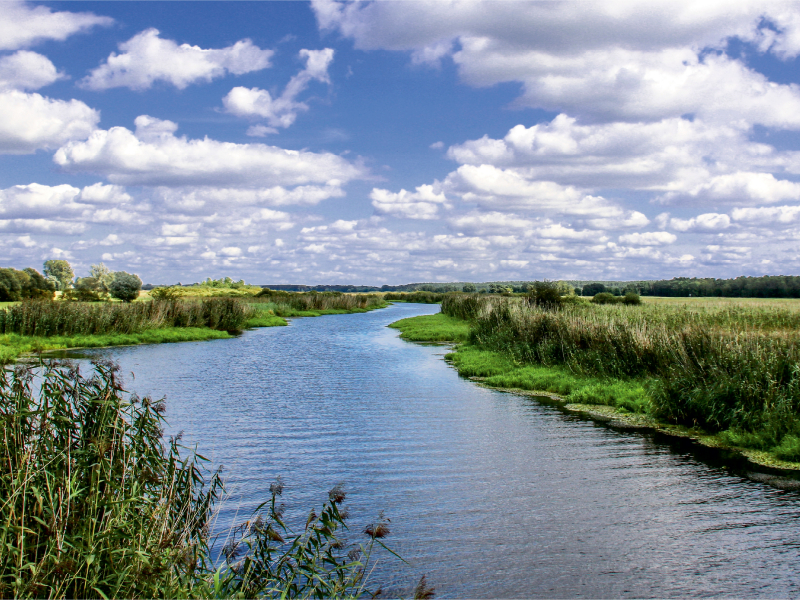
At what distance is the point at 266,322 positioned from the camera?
51531 mm

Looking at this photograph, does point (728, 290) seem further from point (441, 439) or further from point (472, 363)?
point (441, 439)

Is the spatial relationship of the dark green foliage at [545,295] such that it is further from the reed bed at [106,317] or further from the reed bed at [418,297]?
the reed bed at [418,297]

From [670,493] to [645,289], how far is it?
290 feet

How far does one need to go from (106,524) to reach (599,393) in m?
13.3

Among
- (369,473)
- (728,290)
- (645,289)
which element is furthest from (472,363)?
(645,289)

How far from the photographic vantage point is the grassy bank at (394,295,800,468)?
11.1 metres

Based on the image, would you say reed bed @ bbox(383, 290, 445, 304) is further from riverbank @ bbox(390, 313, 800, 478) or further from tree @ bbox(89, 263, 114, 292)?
riverbank @ bbox(390, 313, 800, 478)

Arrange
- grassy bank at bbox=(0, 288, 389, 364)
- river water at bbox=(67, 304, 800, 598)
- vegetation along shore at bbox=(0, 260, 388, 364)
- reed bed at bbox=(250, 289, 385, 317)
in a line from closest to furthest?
river water at bbox=(67, 304, 800, 598)
grassy bank at bbox=(0, 288, 389, 364)
vegetation along shore at bbox=(0, 260, 388, 364)
reed bed at bbox=(250, 289, 385, 317)

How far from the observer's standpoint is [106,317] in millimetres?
32688

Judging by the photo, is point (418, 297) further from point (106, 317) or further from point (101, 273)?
point (106, 317)

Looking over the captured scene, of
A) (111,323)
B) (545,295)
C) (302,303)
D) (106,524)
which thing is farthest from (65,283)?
(106,524)

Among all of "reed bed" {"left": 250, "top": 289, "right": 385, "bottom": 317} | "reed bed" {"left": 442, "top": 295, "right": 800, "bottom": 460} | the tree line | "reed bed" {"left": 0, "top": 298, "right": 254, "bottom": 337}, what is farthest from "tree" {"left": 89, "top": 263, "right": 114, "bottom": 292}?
"reed bed" {"left": 442, "top": 295, "right": 800, "bottom": 460}

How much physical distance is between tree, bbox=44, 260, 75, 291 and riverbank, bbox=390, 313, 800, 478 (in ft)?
328

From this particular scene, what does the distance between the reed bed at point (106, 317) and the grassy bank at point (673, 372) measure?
2156 centimetres
